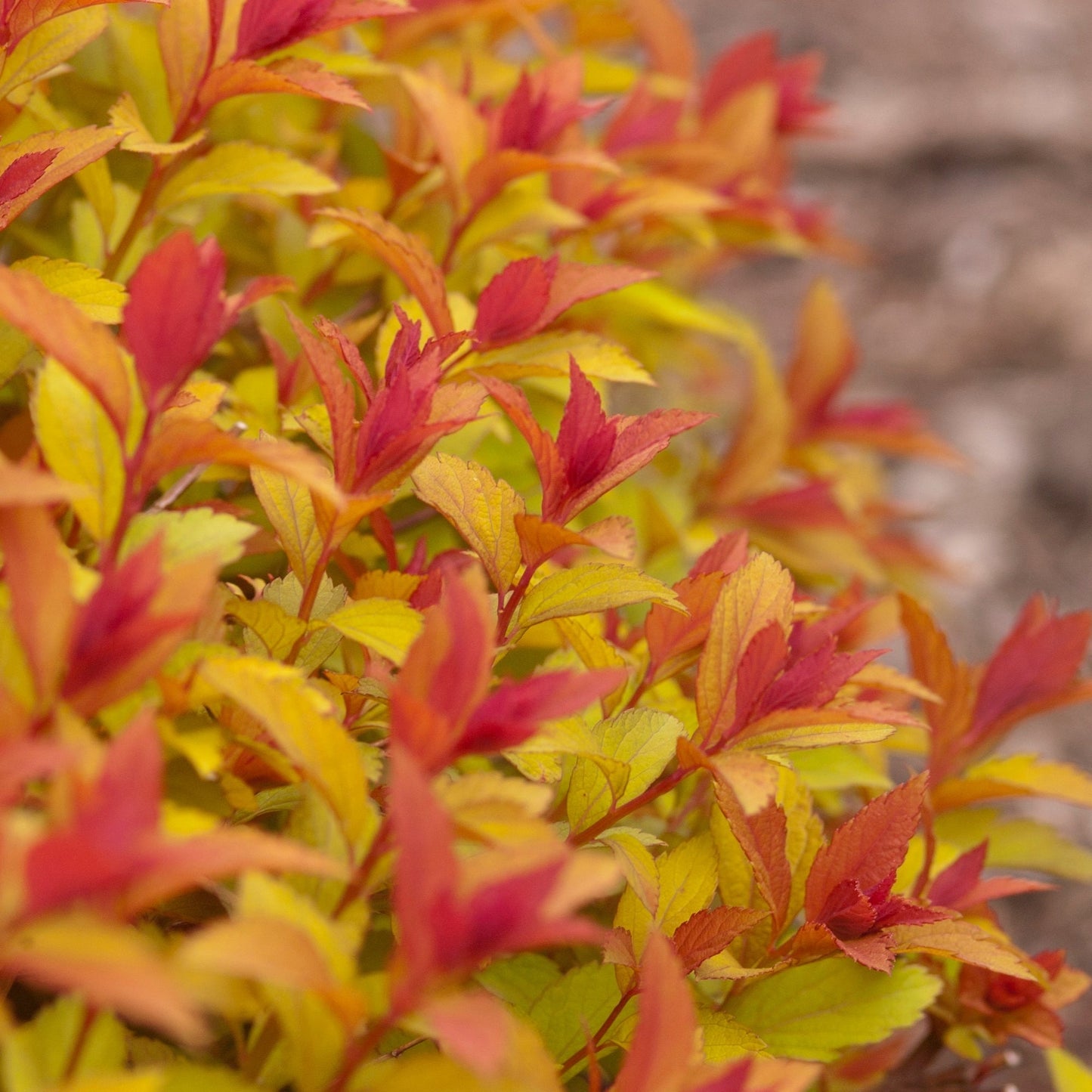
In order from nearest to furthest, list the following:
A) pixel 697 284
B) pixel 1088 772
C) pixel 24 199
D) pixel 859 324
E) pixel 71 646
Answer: pixel 71 646 < pixel 24 199 < pixel 1088 772 < pixel 697 284 < pixel 859 324

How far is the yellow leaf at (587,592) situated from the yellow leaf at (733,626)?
49 mm

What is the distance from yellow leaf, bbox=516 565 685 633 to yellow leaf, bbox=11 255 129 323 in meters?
Answer: 0.32

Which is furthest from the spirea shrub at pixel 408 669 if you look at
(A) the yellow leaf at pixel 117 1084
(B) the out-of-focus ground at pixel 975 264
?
(B) the out-of-focus ground at pixel 975 264

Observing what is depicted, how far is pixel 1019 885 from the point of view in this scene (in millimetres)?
862

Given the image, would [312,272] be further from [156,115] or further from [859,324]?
[859,324]

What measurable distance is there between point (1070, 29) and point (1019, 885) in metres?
3.12

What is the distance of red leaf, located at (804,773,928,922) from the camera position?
2.45ft

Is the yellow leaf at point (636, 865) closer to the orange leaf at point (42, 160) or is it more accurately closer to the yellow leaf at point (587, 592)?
the yellow leaf at point (587, 592)

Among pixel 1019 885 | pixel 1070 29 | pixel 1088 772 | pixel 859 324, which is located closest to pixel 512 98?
pixel 1019 885

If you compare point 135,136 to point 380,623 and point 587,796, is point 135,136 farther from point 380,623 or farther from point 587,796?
point 587,796

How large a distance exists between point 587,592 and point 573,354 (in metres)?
0.23

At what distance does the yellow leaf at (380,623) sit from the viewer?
667mm

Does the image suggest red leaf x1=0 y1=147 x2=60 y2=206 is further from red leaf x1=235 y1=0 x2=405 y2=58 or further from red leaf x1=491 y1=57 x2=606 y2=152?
red leaf x1=491 y1=57 x2=606 y2=152

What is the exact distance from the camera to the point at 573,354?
0.87m
